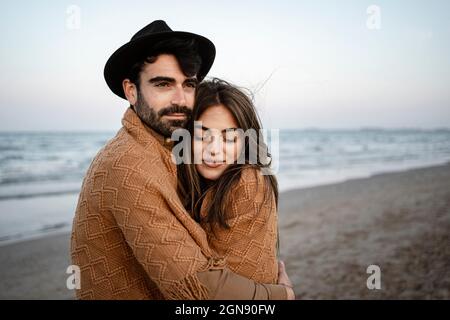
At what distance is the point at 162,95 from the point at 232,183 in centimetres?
65

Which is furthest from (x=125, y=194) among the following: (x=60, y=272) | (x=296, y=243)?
(x=296, y=243)

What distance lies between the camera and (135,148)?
2066mm

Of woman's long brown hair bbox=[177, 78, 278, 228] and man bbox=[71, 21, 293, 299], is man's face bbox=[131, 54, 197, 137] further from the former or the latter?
woman's long brown hair bbox=[177, 78, 278, 228]

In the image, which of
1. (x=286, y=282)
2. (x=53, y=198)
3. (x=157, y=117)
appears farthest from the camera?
(x=53, y=198)

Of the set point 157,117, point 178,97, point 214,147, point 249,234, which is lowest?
point 249,234

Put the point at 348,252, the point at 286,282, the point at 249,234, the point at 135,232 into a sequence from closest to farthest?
1. the point at 135,232
2. the point at 249,234
3. the point at 286,282
4. the point at 348,252

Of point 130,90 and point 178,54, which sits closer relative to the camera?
point 178,54

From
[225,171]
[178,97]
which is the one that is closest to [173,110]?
[178,97]

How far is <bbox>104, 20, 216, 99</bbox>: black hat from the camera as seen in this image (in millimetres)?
2324

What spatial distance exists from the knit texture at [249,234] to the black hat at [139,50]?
906 millimetres

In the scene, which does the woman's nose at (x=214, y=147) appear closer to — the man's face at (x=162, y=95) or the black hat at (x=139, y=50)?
the man's face at (x=162, y=95)

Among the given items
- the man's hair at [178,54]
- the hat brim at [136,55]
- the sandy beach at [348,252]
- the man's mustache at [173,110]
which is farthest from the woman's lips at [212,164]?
the sandy beach at [348,252]

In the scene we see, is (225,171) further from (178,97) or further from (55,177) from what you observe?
(55,177)

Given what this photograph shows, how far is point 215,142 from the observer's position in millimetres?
2572
